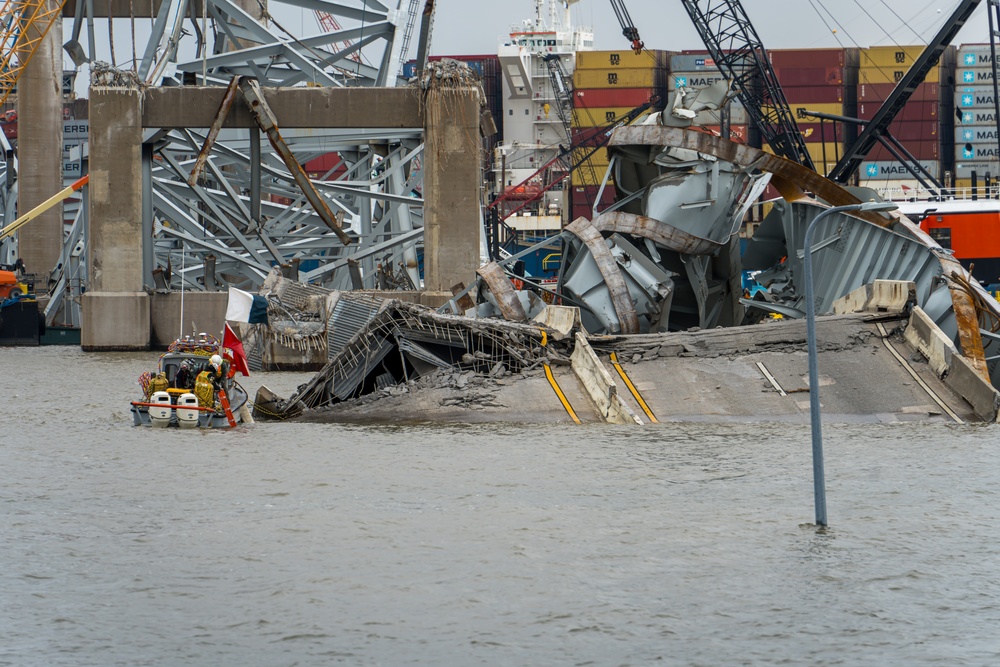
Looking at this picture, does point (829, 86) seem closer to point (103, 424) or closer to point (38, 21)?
point (38, 21)

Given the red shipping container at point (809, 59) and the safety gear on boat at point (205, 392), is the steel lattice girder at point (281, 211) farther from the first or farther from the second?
the red shipping container at point (809, 59)

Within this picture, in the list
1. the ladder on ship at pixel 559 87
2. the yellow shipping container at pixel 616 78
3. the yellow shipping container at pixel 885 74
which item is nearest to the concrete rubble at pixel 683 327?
the yellow shipping container at pixel 885 74

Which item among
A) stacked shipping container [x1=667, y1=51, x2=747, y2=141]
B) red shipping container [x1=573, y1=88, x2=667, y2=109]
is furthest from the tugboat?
red shipping container [x1=573, y1=88, x2=667, y2=109]

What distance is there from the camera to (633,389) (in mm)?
32906

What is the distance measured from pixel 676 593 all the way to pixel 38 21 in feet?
233

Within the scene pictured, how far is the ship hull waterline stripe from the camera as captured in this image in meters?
31.8

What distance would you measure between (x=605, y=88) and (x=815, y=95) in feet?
60.7

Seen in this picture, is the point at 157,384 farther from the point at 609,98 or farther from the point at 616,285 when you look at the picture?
the point at 609,98

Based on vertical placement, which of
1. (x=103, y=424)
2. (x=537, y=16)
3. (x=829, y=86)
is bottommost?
(x=103, y=424)

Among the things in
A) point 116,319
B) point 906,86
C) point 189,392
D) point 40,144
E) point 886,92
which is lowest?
point 116,319

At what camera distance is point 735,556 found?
2058 centimetres

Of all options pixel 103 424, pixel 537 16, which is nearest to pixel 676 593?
pixel 103 424

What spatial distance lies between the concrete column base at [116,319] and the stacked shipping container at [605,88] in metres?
70.5

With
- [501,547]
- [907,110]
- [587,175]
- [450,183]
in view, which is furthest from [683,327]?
[587,175]
